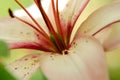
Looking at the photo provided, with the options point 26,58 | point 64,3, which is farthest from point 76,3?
point 26,58

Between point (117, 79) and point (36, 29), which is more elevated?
point (36, 29)

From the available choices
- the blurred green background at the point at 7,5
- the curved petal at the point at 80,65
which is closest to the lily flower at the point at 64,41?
the curved petal at the point at 80,65

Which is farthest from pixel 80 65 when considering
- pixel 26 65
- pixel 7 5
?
pixel 7 5

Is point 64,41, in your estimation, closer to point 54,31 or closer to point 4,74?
point 54,31

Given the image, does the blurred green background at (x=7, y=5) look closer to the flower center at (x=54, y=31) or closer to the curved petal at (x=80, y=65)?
the flower center at (x=54, y=31)

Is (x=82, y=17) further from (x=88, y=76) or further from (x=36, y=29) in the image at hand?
(x=88, y=76)

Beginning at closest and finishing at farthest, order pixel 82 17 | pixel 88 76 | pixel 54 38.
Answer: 1. pixel 88 76
2. pixel 54 38
3. pixel 82 17

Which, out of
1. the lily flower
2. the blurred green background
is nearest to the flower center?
the lily flower
